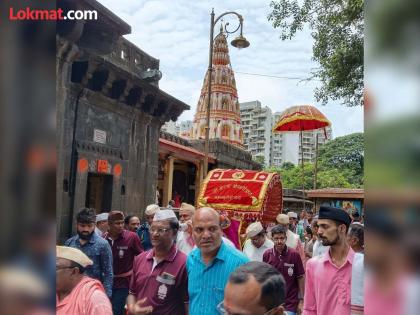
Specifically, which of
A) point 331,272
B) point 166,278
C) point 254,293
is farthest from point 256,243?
point 254,293

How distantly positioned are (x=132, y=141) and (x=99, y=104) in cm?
179

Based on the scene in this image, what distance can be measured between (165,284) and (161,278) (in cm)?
5

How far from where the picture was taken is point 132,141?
37.3 ft

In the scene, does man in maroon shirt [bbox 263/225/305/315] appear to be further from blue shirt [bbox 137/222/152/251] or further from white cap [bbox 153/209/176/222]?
blue shirt [bbox 137/222/152/251]

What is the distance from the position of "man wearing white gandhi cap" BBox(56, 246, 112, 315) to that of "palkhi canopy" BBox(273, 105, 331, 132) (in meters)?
15.4

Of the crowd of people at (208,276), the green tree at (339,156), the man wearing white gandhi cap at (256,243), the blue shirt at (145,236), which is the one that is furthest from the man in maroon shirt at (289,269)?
the green tree at (339,156)

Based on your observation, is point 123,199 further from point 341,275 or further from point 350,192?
point 350,192

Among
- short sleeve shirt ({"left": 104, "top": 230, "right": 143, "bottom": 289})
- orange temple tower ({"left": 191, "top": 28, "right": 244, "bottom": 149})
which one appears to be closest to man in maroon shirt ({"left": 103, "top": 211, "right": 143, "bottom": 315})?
short sleeve shirt ({"left": 104, "top": 230, "right": 143, "bottom": 289})

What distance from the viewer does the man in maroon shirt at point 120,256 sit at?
201 inches

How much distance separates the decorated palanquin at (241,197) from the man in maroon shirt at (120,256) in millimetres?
2316

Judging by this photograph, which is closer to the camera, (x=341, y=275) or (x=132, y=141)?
(x=341, y=275)

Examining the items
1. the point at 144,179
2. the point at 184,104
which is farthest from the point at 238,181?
the point at 184,104

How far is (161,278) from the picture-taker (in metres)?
3.23

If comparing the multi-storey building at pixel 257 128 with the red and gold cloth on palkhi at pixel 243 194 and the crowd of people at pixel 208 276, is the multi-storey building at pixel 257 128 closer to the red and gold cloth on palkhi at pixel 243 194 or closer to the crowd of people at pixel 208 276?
the red and gold cloth on palkhi at pixel 243 194
